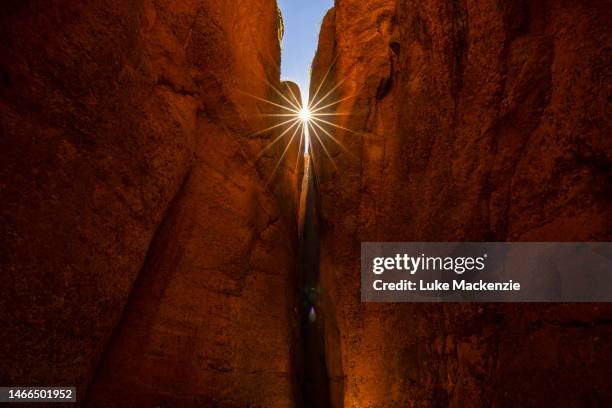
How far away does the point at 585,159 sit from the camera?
145 inches

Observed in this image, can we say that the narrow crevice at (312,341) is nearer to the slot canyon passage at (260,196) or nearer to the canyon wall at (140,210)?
the slot canyon passage at (260,196)

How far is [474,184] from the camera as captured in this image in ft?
16.9

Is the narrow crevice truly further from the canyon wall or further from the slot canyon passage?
the canyon wall

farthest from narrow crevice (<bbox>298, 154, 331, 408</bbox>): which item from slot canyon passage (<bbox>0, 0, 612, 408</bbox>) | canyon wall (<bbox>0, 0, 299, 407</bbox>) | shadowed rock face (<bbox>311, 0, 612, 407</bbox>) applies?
canyon wall (<bbox>0, 0, 299, 407</bbox>)

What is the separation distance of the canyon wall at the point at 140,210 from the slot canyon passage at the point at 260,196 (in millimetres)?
29

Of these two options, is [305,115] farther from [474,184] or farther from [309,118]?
[474,184]

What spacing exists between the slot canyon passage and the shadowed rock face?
0.10 feet

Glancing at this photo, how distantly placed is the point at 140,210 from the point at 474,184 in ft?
16.2

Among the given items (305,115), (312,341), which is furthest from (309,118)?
(312,341)

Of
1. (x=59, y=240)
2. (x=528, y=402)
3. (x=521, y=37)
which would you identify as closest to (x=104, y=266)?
(x=59, y=240)

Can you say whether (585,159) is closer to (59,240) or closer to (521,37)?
(521,37)

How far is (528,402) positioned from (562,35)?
12.9 ft

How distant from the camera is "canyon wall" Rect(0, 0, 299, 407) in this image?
4293 mm

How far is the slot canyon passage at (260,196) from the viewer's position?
13.1 feet
